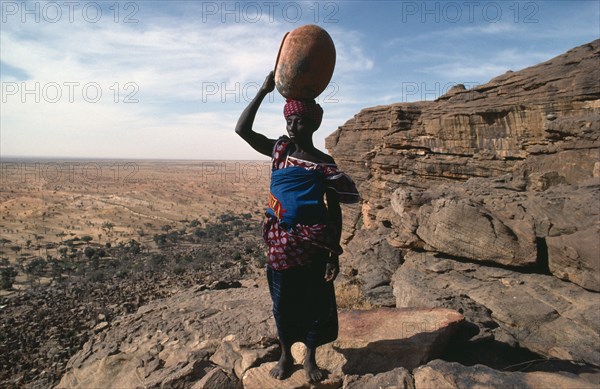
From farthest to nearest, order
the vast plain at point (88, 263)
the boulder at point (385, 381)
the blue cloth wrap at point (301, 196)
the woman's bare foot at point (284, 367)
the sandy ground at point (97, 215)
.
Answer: the sandy ground at point (97, 215) < the vast plain at point (88, 263) < the woman's bare foot at point (284, 367) < the blue cloth wrap at point (301, 196) < the boulder at point (385, 381)

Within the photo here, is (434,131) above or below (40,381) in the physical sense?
above

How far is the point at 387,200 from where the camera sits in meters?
13.3

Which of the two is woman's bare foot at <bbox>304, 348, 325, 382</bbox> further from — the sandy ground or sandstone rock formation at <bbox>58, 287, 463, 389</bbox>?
the sandy ground

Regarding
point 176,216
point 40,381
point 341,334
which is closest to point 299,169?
point 341,334

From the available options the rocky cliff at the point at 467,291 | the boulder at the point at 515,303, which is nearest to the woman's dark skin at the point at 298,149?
the rocky cliff at the point at 467,291

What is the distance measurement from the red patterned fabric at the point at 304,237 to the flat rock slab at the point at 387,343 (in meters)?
1.05

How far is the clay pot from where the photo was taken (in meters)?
2.63

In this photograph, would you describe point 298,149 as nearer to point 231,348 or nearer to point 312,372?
point 312,372

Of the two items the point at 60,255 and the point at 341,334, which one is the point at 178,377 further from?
the point at 60,255

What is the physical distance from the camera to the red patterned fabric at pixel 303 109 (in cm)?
266

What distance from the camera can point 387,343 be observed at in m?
3.15

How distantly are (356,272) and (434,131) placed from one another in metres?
6.07

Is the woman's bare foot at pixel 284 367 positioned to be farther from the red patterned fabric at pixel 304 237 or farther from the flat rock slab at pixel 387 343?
the red patterned fabric at pixel 304 237

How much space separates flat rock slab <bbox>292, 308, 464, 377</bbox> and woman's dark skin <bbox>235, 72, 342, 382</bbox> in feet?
1.07
